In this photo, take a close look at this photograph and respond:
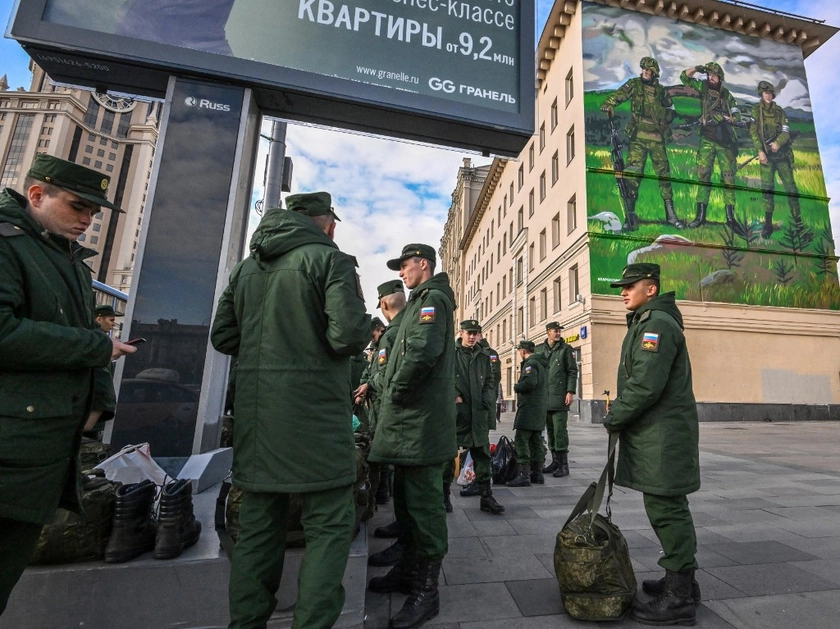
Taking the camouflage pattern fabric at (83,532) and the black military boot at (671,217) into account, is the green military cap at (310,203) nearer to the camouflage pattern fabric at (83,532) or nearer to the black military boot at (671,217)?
the camouflage pattern fabric at (83,532)

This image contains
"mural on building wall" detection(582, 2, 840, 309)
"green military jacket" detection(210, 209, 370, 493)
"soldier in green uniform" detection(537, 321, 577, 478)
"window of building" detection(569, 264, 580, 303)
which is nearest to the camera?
"green military jacket" detection(210, 209, 370, 493)

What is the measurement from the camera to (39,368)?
1.61m

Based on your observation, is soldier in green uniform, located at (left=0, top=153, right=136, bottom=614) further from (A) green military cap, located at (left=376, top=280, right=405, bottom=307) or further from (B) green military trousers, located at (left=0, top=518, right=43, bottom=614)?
(A) green military cap, located at (left=376, top=280, right=405, bottom=307)

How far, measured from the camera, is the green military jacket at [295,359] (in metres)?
1.97

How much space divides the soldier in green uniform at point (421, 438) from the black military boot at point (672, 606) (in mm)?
1120

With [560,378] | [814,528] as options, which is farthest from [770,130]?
[814,528]

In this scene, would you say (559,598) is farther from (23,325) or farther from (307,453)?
(23,325)

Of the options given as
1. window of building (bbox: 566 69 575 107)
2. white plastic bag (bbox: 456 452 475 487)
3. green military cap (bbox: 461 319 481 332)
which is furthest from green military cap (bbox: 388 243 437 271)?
window of building (bbox: 566 69 575 107)

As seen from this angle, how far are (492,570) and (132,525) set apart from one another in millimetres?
2258

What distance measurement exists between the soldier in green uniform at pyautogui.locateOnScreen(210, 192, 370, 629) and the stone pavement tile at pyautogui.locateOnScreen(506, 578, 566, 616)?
1300 millimetres

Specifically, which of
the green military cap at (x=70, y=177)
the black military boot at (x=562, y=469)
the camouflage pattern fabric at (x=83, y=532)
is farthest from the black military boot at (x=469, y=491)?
the green military cap at (x=70, y=177)

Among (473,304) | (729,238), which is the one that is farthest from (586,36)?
(473,304)

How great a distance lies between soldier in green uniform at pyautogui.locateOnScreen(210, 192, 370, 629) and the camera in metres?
1.93

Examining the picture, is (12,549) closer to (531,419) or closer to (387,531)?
(387,531)
